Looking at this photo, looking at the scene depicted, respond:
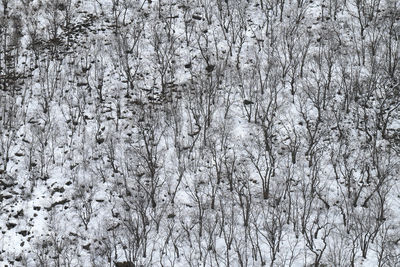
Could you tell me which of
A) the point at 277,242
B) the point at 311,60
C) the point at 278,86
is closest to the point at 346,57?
the point at 311,60

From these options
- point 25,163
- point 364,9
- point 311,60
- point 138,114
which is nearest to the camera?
point 25,163

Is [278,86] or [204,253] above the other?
[278,86]

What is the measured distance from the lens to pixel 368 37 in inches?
1213

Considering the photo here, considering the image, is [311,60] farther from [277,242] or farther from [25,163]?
[25,163]

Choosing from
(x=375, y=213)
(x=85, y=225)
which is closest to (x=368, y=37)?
(x=375, y=213)

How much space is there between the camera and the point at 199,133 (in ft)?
85.4

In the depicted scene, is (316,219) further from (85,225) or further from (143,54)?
(143,54)

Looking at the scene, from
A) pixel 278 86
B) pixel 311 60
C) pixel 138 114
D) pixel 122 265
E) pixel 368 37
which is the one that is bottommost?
pixel 122 265

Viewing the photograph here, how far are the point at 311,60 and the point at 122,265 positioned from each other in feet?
51.5

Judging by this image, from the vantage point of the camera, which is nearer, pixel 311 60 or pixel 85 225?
pixel 85 225

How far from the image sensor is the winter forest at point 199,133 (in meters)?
21.5

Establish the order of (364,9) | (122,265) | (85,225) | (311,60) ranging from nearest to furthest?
(122,265) < (85,225) < (311,60) < (364,9)

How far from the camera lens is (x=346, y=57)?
2931 centimetres

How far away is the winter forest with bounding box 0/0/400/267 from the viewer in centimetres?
2145
